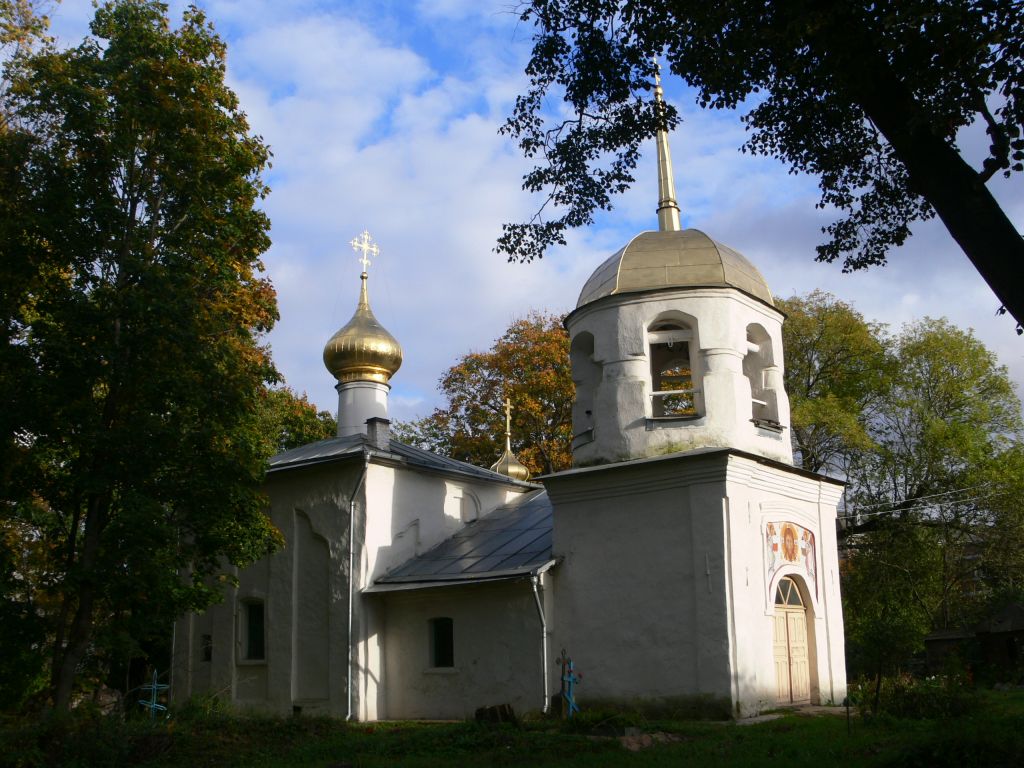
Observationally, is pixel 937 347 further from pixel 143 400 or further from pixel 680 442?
pixel 143 400

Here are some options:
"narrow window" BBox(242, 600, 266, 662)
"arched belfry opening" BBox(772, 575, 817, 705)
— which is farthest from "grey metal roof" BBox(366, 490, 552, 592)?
"arched belfry opening" BBox(772, 575, 817, 705)

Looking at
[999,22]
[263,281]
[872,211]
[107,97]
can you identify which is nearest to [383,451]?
[263,281]

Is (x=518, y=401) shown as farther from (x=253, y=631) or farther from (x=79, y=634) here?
(x=79, y=634)

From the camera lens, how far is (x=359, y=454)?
17.2m

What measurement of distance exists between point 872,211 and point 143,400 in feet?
29.2

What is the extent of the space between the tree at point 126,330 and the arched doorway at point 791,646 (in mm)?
7476

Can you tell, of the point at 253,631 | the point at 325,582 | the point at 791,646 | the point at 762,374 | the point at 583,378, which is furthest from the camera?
the point at 253,631

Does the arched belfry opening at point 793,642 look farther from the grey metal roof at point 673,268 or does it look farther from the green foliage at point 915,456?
the green foliage at point 915,456

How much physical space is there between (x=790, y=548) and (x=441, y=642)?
587 centimetres

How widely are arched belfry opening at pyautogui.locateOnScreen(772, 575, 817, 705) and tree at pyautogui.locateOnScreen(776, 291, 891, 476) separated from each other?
11412 millimetres

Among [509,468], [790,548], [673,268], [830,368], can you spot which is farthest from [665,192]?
[830,368]

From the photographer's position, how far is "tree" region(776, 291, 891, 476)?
2650cm

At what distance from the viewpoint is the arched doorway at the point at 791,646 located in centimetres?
1437

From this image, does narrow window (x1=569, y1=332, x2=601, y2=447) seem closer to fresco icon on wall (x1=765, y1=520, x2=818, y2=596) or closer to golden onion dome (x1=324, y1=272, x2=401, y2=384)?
fresco icon on wall (x1=765, y1=520, x2=818, y2=596)
